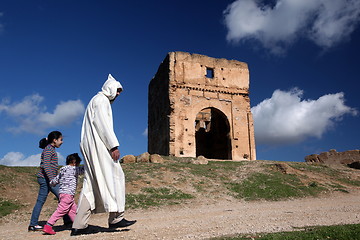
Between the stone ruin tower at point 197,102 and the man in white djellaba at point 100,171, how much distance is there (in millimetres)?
15410

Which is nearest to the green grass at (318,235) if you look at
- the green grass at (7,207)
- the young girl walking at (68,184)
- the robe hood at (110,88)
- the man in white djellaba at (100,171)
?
the man in white djellaba at (100,171)

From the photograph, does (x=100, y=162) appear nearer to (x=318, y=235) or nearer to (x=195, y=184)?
(x=318, y=235)

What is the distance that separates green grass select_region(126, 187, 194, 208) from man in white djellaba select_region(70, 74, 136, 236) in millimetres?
3359

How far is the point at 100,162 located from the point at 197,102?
17377 mm

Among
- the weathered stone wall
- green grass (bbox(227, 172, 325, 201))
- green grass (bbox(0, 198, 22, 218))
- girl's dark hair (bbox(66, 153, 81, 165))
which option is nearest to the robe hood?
girl's dark hair (bbox(66, 153, 81, 165))

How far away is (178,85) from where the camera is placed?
21.6 meters

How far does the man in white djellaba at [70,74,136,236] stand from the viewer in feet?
14.8

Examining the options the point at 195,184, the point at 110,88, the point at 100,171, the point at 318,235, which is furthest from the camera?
the point at 195,184

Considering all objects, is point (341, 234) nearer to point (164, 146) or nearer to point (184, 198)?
point (184, 198)

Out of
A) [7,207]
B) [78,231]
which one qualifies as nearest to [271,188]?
[78,231]

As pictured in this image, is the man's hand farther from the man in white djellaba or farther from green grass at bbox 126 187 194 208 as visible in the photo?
green grass at bbox 126 187 194 208

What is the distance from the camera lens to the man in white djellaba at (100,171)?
4512 mm

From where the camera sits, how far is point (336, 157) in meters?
25.0

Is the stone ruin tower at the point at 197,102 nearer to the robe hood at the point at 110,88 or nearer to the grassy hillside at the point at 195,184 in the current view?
the grassy hillside at the point at 195,184
